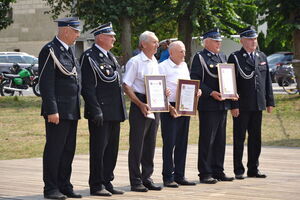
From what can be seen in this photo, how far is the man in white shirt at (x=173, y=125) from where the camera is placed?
11.6 m

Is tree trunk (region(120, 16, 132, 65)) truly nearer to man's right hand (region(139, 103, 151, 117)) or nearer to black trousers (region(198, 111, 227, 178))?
black trousers (region(198, 111, 227, 178))

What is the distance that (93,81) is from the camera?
Answer: 10.6 meters

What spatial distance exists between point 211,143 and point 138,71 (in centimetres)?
173

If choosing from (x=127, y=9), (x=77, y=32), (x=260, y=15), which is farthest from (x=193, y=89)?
(x=127, y=9)

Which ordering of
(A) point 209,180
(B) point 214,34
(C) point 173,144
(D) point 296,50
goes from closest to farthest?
1. (C) point 173,144
2. (A) point 209,180
3. (B) point 214,34
4. (D) point 296,50

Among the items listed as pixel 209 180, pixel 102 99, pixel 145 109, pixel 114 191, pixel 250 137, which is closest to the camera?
pixel 102 99

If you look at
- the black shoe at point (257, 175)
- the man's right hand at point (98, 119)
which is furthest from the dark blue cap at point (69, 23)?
the black shoe at point (257, 175)

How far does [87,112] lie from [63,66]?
71cm

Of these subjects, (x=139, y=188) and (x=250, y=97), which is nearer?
(x=139, y=188)

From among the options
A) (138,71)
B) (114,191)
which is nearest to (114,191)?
(114,191)

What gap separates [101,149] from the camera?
35.2 ft

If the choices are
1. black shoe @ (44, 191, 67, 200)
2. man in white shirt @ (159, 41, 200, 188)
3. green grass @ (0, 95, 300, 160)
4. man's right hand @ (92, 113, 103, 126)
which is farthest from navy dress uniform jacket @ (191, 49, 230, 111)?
green grass @ (0, 95, 300, 160)

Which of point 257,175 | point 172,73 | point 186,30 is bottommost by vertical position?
point 257,175

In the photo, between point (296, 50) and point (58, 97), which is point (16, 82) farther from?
point (58, 97)
